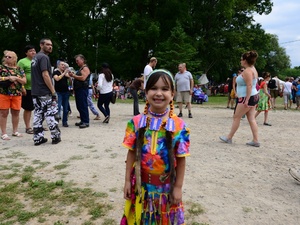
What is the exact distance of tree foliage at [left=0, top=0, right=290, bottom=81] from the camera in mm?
25219

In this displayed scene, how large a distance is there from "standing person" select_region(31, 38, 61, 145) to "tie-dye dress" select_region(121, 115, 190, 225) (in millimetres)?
3772

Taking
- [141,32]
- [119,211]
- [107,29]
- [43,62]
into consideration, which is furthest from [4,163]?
[107,29]

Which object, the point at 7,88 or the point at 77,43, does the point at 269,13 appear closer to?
the point at 77,43

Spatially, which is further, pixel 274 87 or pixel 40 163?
pixel 274 87

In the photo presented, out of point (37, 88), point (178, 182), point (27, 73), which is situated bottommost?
point (178, 182)

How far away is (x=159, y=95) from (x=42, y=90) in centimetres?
397

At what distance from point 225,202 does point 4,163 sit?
351 cm

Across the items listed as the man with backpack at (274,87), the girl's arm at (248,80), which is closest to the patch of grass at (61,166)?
the girl's arm at (248,80)

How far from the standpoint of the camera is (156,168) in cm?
214

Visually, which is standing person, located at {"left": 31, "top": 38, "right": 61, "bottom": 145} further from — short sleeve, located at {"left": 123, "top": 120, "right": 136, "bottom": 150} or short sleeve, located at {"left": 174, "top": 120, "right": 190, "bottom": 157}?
short sleeve, located at {"left": 174, "top": 120, "right": 190, "bottom": 157}

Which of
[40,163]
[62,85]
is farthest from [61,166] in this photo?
[62,85]

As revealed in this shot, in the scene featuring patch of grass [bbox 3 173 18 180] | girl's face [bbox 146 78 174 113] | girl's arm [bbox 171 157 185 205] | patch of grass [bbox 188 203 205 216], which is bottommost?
patch of grass [bbox 188 203 205 216]

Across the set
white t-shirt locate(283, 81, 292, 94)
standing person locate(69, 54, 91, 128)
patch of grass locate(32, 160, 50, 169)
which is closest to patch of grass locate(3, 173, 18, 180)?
patch of grass locate(32, 160, 50, 169)

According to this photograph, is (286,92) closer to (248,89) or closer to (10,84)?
(248,89)
